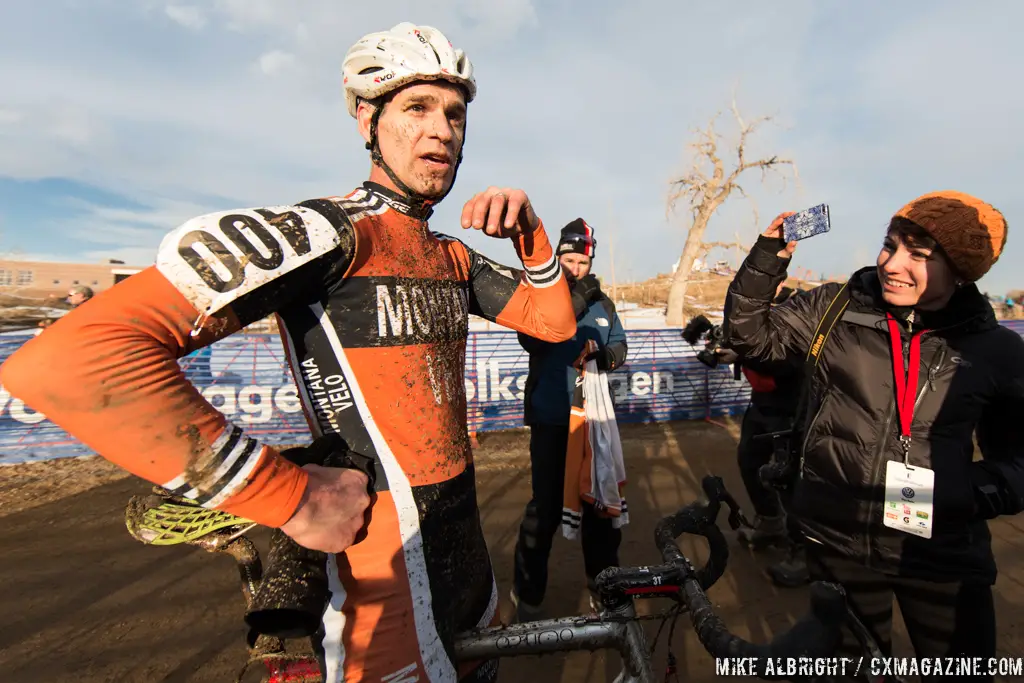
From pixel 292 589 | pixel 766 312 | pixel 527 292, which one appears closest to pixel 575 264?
pixel 766 312

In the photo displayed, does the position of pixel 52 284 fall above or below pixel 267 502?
above

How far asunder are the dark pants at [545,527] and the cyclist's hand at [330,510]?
238cm

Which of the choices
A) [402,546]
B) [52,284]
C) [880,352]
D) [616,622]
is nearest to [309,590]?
[402,546]

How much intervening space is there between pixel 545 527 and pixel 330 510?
2.57 m

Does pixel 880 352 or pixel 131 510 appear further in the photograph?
pixel 880 352

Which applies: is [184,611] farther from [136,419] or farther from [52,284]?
[52,284]

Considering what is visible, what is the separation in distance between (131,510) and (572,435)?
2708 mm

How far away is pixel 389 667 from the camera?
1.28m

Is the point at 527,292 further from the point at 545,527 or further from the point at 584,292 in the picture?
the point at 545,527

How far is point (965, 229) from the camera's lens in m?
1.89

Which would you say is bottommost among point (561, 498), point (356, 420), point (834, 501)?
point (561, 498)

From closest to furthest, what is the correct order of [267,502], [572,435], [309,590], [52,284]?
1. [267,502]
2. [309,590]
3. [572,435]
4. [52,284]

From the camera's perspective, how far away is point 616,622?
1621 mm

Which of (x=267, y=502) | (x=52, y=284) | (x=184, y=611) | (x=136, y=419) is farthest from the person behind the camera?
(x=52, y=284)
